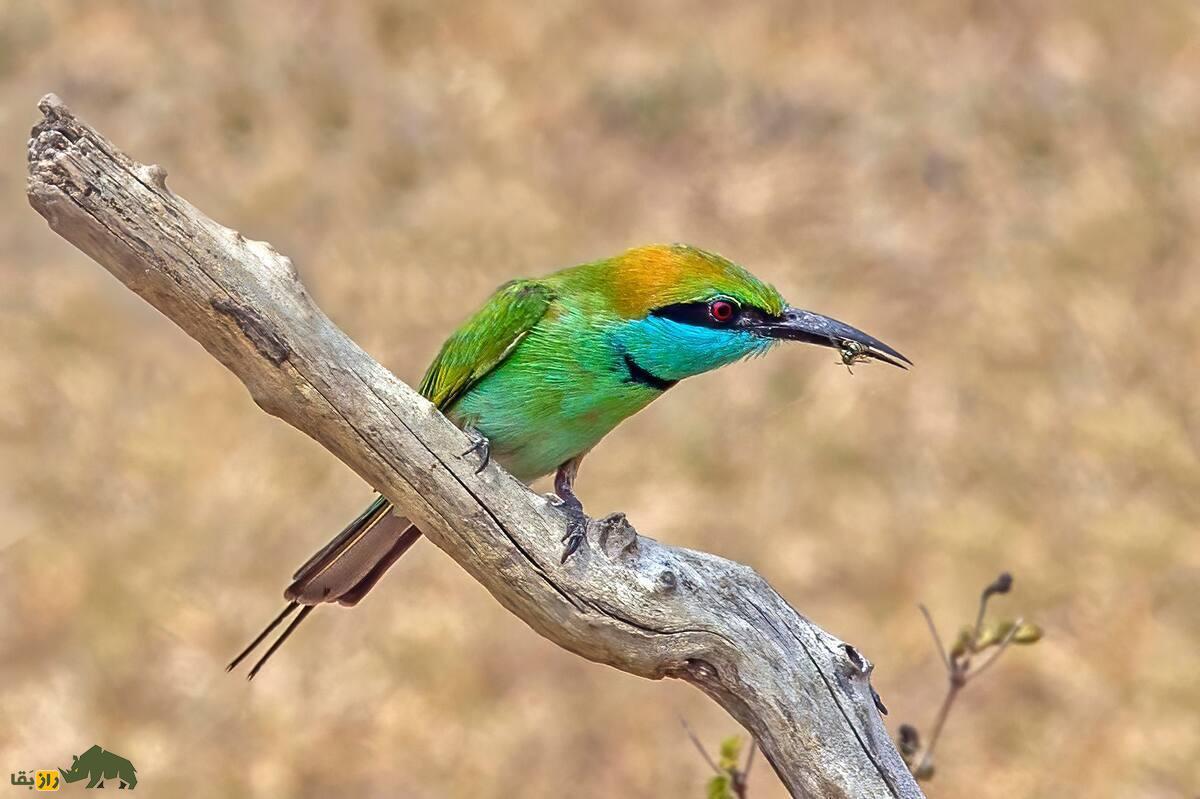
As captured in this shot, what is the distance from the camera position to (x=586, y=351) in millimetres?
3896

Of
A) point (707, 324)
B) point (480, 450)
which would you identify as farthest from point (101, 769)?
point (707, 324)

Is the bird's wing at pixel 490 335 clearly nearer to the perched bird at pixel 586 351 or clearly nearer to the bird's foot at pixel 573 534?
the perched bird at pixel 586 351

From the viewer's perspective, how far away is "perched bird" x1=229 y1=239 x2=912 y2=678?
3.81m

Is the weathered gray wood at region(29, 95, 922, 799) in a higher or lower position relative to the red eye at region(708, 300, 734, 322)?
lower

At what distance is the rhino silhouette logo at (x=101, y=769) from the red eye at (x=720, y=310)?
337 centimetres

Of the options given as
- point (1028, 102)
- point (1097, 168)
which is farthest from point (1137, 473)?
point (1028, 102)

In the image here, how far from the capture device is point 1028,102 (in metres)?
9.62

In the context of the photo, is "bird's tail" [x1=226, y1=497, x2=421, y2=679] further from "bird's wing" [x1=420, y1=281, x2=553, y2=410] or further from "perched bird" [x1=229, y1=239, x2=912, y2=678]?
"bird's wing" [x1=420, y1=281, x2=553, y2=410]

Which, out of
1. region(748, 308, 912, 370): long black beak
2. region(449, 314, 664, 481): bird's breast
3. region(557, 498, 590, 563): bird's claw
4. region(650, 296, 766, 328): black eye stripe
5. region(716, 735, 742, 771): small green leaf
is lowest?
region(716, 735, 742, 771): small green leaf

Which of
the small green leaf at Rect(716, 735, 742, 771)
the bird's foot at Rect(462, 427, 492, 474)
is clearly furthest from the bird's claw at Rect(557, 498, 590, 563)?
the small green leaf at Rect(716, 735, 742, 771)

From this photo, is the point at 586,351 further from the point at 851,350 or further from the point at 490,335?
the point at 851,350

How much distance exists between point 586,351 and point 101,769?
10.9 feet

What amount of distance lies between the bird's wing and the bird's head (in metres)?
0.31

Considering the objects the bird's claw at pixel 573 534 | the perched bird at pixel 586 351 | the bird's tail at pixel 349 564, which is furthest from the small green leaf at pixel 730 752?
the bird's tail at pixel 349 564
